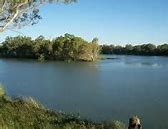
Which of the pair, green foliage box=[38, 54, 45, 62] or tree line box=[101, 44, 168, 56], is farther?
tree line box=[101, 44, 168, 56]

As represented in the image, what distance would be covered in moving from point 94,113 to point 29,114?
8.57 meters

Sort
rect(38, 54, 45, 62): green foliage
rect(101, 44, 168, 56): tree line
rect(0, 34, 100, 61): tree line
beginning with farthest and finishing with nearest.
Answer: rect(101, 44, 168, 56): tree line < rect(38, 54, 45, 62): green foliage < rect(0, 34, 100, 61): tree line

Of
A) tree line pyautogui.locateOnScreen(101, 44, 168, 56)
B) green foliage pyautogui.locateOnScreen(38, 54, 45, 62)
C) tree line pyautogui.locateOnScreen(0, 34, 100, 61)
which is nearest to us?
tree line pyautogui.locateOnScreen(0, 34, 100, 61)

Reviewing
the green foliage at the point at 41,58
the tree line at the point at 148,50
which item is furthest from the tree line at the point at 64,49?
the tree line at the point at 148,50

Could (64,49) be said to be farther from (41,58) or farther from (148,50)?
(148,50)

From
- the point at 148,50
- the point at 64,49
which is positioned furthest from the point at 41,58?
the point at 148,50

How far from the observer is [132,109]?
22172mm

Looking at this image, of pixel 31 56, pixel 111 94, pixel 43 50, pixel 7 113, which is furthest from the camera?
pixel 31 56

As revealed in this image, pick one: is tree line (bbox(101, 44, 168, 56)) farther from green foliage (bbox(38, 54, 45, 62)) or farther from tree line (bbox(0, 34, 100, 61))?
green foliage (bbox(38, 54, 45, 62))

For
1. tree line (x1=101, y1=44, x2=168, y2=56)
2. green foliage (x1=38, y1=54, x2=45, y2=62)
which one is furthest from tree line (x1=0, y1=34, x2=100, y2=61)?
tree line (x1=101, y1=44, x2=168, y2=56)

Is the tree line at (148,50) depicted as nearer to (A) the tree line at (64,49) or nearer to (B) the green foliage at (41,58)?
(A) the tree line at (64,49)

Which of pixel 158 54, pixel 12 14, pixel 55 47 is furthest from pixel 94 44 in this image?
pixel 12 14

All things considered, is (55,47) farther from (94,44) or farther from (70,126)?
(70,126)

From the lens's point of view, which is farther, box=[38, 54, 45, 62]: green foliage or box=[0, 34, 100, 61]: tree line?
box=[38, 54, 45, 62]: green foliage
